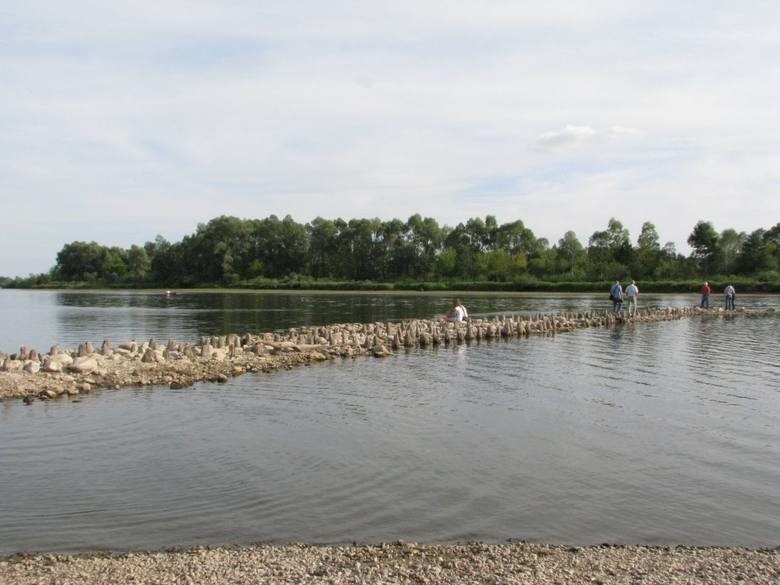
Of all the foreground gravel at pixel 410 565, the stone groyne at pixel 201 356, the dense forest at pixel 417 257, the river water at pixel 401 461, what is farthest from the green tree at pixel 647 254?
the foreground gravel at pixel 410 565

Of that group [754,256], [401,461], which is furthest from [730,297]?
[401,461]

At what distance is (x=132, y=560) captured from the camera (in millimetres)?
8047

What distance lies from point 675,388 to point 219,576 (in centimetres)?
1600

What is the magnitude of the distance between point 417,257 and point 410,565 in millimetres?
118774

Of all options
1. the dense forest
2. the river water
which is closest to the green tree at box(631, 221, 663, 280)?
the dense forest

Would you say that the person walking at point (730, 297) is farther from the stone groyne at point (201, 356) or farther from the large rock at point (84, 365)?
the large rock at point (84, 365)

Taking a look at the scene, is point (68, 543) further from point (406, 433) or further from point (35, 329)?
point (35, 329)

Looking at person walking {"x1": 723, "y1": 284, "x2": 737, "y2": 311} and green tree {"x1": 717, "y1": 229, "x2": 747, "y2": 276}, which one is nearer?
person walking {"x1": 723, "y1": 284, "x2": 737, "y2": 311}

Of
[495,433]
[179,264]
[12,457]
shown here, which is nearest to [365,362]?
[495,433]

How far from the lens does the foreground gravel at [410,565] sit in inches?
295

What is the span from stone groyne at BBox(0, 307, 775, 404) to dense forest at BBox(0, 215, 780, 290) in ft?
237

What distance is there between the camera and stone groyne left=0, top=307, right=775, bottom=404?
1945 centimetres

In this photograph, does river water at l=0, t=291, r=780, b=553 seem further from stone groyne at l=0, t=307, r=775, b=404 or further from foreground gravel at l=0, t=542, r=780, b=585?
stone groyne at l=0, t=307, r=775, b=404

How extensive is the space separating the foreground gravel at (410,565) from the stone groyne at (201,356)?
11.2 meters
